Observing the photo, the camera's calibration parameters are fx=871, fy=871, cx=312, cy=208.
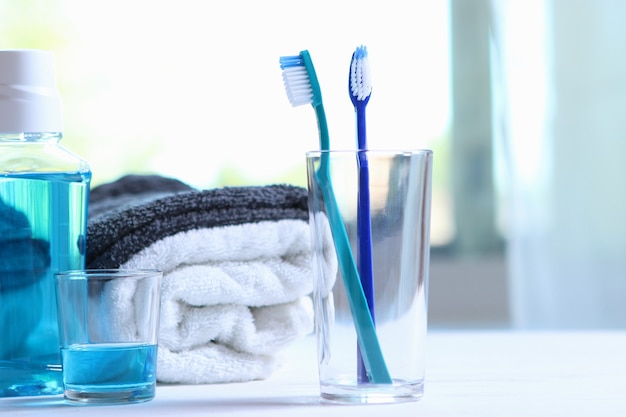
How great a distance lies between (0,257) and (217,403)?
0.15 meters

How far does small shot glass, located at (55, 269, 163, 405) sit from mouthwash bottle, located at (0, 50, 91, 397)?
39 mm

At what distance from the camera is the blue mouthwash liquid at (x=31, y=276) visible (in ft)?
1.67

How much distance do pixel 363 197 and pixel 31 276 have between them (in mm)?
203

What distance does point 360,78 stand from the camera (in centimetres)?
47

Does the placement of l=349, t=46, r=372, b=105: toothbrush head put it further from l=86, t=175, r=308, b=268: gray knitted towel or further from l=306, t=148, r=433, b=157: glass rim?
l=86, t=175, r=308, b=268: gray knitted towel

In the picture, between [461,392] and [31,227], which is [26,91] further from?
[461,392]

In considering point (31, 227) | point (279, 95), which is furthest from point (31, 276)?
point (279, 95)

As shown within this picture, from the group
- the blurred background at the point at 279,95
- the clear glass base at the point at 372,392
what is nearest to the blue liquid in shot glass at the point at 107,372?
the clear glass base at the point at 372,392

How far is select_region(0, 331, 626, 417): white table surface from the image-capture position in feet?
1.46

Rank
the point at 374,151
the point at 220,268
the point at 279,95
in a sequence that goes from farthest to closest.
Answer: the point at 279,95 < the point at 220,268 < the point at 374,151

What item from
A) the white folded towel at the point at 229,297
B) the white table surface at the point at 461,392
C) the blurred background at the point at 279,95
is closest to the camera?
the white table surface at the point at 461,392

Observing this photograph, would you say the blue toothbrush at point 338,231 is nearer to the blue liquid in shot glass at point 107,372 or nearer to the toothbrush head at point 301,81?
the toothbrush head at point 301,81

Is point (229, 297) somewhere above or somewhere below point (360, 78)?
below

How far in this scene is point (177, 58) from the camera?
2100mm
